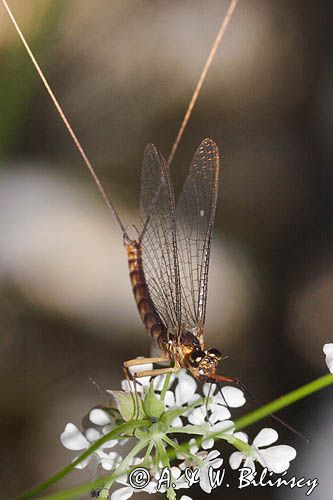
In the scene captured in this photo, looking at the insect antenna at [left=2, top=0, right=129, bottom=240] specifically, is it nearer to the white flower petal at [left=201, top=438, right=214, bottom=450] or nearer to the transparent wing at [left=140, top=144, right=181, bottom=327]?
the transparent wing at [left=140, top=144, right=181, bottom=327]

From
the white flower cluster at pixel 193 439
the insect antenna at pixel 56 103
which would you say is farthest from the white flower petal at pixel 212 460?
the insect antenna at pixel 56 103

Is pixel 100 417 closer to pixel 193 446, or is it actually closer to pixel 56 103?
pixel 193 446

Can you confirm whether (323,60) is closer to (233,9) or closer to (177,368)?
(233,9)

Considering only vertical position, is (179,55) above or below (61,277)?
above

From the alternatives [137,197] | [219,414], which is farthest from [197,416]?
[137,197]

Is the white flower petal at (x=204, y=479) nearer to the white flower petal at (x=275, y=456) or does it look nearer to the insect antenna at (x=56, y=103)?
the white flower petal at (x=275, y=456)

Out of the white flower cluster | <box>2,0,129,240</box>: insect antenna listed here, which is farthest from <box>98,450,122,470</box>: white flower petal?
<box>2,0,129,240</box>: insect antenna

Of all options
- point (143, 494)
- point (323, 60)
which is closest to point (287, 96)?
point (323, 60)

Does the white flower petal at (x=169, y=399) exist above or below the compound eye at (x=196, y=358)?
below
